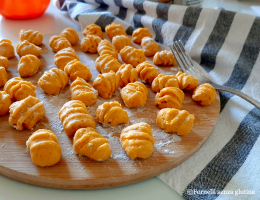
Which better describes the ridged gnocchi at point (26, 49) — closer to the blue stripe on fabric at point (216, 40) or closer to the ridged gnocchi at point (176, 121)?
the ridged gnocchi at point (176, 121)

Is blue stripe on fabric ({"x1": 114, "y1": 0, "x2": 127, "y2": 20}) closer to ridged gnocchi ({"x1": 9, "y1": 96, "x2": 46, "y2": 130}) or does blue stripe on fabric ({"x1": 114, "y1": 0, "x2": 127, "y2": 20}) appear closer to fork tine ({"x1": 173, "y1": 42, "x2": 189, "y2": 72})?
fork tine ({"x1": 173, "y1": 42, "x2": 189, "y2": 72})

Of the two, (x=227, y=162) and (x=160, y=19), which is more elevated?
(x=160, y=19)

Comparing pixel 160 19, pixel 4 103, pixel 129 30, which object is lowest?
pixel 4 103

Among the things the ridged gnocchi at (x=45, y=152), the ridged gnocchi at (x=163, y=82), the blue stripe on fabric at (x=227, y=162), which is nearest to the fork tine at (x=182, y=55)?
the ridged gnocchi at (x=163, y=82)

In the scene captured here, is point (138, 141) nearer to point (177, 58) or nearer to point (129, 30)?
point (177, 58)

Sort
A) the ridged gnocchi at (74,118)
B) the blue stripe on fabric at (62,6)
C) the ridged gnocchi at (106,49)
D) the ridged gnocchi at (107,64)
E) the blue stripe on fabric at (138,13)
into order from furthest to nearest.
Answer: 1. the blue stripe on fabric at (62,6)
2. the blue stripe on fabric at (138,13)
3. the ridged gnocchi at (106,49)
4. the ridged gnocchi at (107,64)
5. the ridged gnocchi at (74,118)

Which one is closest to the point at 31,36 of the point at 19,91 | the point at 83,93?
the point at 19,91

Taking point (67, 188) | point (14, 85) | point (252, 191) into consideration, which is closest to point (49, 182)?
point (67, 188)
